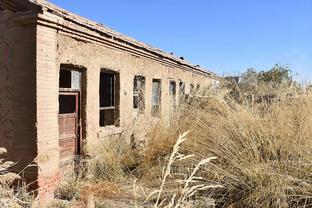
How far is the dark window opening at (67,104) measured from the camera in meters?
8.52

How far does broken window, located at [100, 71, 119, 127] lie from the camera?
10170 mm

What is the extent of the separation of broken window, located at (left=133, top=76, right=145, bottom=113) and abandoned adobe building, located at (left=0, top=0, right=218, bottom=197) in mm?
144

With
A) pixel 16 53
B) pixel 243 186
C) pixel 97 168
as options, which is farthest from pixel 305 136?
pixel 16 53

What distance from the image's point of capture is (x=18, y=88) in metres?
7.02

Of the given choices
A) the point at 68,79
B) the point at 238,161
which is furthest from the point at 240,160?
the point at 68,79

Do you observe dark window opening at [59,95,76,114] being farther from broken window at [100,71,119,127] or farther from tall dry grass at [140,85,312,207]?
tall dry grass at [140,85,312,207]

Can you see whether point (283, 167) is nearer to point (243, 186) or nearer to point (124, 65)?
point (243, 186)

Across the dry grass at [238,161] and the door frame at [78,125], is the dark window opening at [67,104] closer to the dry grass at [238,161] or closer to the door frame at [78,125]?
the door frame at [78,125]

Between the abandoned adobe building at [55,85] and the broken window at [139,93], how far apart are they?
14 centimetres

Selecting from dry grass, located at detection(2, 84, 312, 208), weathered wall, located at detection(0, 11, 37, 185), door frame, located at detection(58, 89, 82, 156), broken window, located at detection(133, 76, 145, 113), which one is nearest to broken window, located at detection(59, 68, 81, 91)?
door frame, located at detection(58, 89, 82, 156)

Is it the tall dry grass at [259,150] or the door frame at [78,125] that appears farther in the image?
the door frame at [78,125]

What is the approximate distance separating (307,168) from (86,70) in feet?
16.4

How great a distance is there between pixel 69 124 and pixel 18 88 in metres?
1.61

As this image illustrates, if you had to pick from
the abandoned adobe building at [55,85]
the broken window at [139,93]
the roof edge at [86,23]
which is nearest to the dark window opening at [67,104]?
the abandoned adobe building at [55,85]
